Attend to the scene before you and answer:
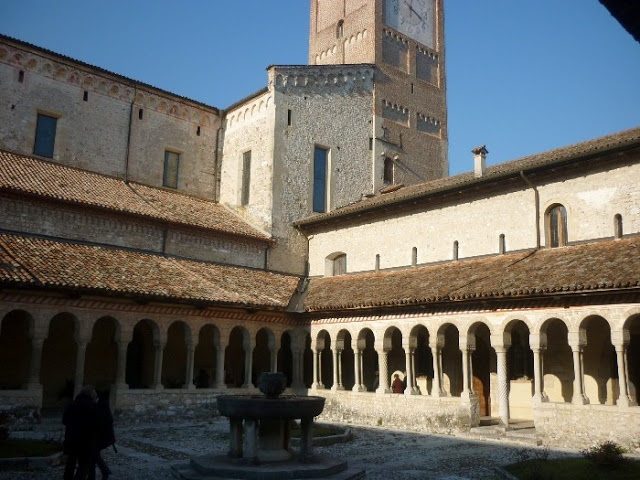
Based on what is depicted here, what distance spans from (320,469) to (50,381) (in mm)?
13557

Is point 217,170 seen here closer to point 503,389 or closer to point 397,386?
point 397,386

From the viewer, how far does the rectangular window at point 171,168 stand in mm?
28266

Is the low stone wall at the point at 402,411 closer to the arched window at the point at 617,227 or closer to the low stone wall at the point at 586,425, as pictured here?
the low stone wall at the point at 586,425

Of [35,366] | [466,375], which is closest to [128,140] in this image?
[35,366]

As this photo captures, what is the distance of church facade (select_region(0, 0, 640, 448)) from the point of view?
1725cm

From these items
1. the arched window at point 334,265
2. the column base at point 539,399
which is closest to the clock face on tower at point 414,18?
the arched window at point 334,265

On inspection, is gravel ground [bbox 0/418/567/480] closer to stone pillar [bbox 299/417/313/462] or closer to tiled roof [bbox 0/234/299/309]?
stone pillar [bbox 299/417/313/462]

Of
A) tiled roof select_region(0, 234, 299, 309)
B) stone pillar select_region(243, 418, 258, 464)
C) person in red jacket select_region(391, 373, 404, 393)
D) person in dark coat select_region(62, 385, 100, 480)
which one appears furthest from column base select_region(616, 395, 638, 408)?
person in dark coat select_region(62, 385, 100, 480)

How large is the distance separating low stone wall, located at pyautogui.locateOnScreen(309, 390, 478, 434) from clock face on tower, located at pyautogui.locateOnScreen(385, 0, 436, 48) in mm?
21756

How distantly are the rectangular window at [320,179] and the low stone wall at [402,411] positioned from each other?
9.58 m

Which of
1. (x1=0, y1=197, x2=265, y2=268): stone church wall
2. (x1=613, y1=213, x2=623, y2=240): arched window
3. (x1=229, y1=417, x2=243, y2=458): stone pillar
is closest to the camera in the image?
(x1=229, y1=417, x2=243, y2=458): stone pillar

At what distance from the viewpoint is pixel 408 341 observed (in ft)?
65.8

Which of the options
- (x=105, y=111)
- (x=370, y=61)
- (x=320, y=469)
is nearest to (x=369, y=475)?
(x=320, y=469)

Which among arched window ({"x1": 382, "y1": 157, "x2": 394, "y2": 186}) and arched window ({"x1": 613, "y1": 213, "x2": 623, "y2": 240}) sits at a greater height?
arched window ({"x1": 382, "y1": 157, "x2": 394, "y2": 186})
